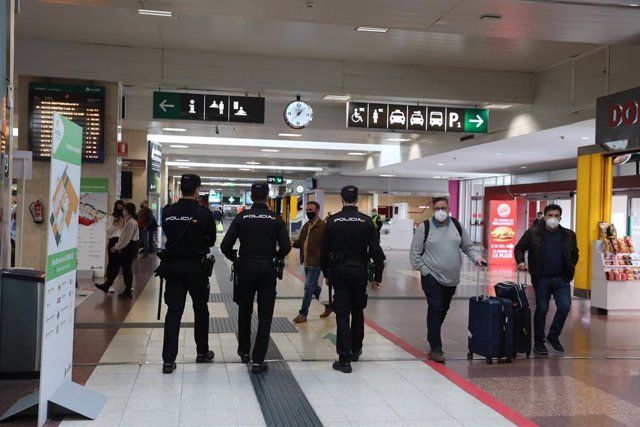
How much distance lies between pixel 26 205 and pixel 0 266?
620 centimetres

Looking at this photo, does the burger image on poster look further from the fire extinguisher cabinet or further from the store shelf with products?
the fire extinguisher cabinet

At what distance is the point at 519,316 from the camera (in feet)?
20.6

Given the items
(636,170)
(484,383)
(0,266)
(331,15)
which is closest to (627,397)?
(484,383)

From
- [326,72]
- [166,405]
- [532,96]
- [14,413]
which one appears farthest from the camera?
[532,96]

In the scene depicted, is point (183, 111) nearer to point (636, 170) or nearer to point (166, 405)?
point (166, 405)

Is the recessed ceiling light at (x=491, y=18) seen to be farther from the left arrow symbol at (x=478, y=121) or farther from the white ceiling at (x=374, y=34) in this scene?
the left arrow symbol at (x=478, y=121)

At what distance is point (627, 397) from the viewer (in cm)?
517

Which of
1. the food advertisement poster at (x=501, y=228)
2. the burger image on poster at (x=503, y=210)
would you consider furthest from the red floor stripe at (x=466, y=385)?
the burger image on poster at (x=503, y=210)

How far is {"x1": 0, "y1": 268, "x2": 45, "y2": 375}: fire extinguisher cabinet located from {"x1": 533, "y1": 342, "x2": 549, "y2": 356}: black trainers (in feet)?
15.3

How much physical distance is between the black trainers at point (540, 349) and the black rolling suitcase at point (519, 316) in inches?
7.7

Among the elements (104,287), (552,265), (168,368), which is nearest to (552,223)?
(552,265)

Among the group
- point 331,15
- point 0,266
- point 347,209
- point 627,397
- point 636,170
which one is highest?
point 331,15

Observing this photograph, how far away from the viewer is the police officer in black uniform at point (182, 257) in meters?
5.38

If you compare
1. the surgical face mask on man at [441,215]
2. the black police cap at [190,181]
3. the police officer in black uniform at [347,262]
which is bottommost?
the police officer in black uniform at [347,262]
